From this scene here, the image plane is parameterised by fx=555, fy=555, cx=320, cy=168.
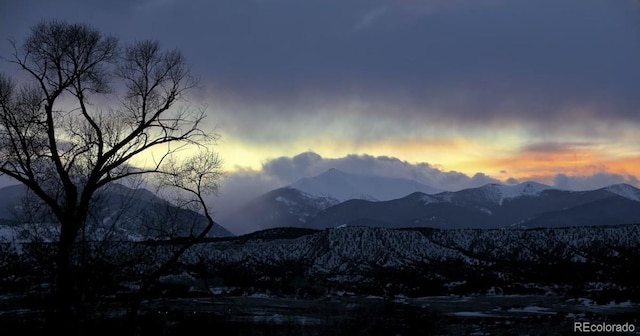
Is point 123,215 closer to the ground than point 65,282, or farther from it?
farther from it

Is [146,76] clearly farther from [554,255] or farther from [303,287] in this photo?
[554,255]

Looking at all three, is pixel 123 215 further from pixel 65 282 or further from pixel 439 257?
pixel 439 257

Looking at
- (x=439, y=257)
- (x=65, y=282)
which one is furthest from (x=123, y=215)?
(x=439, y=257)

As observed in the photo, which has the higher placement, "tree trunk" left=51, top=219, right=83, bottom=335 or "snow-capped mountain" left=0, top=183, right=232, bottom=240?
"snow-capped mountain" left=0, top=183, right=232, bottom=240

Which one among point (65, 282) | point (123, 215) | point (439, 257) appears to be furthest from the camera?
point (439, 257)

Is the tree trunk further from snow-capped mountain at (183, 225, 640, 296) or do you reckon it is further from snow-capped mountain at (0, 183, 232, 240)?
snow-capped mountain at (183, 225, 640, 296)

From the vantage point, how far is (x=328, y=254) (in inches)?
3568

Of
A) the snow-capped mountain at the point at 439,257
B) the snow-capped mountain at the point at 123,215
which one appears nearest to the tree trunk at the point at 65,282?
the snow-capped mountain at the point at 123,215

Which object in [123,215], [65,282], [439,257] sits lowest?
[439,257]

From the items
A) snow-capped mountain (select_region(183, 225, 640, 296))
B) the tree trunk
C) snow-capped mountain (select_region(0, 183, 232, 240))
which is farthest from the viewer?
snow-capped mountain (select_region(183, 225, 640, 296))

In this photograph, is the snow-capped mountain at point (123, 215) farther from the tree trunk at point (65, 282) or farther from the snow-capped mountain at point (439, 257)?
the snow-capped mountain at point (439, 257)

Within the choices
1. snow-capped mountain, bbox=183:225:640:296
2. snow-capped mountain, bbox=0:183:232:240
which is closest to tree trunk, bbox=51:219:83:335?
snow-capped mountain, bbox=0:183:232:240

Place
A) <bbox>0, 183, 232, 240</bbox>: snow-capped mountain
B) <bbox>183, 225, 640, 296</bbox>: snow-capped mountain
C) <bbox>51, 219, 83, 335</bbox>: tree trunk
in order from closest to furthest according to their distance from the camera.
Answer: <bbox>51, 219, 83, 335</bbox>: tree trunk, <bbox>0, 183, 232, 240</bbox>: snow-capped mountain, <bbox>183, 225, 640, 296</bbox>: snow-capped mountain

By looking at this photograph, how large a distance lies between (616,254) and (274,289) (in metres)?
57.6
